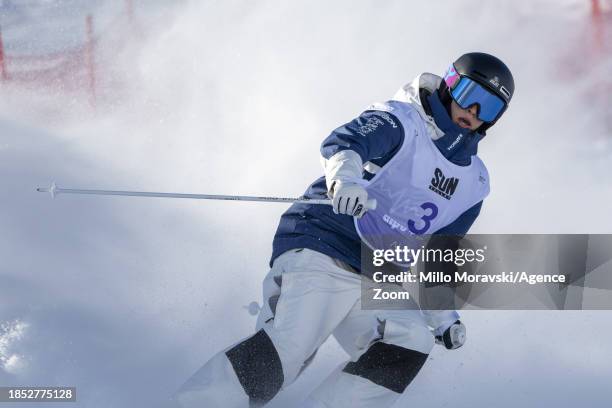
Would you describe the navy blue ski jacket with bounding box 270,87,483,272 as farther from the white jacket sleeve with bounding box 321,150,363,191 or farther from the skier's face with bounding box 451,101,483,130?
the white jacket sleeve with bounding box 321,150,363,191

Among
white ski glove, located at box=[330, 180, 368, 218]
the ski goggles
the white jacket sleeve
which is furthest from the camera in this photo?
the ski goggles

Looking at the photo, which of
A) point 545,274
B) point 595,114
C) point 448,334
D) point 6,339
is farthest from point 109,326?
point 595,114

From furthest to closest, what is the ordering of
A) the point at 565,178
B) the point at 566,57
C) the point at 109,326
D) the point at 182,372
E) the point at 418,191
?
the point at 566,57 < the point at 565,178 < the point at 109,326 < the point at 182,372 < the point at 418,191

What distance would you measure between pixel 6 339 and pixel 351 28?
5.05 m

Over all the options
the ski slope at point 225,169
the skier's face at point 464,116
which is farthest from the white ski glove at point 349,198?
the ski slope at point 225,169

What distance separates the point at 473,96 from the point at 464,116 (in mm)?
123

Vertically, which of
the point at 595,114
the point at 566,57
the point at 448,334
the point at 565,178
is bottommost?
the point at 448,334

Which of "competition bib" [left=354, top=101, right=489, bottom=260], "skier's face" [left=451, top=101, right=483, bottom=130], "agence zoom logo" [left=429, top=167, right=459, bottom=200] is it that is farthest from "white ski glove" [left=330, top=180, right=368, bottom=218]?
"skier's face" [left=451, top=101, right=483, bottom=130]

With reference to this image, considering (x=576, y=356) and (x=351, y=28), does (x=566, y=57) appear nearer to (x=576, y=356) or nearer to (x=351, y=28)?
(x=351, y=28)

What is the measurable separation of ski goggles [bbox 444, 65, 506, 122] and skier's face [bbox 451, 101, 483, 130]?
0.02 meters

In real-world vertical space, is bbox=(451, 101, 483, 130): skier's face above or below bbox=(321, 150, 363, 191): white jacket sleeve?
above

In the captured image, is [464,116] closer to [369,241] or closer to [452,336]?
[369,241]

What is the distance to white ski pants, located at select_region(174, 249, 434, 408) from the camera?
196 inches

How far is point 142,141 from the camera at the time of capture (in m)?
9.48
